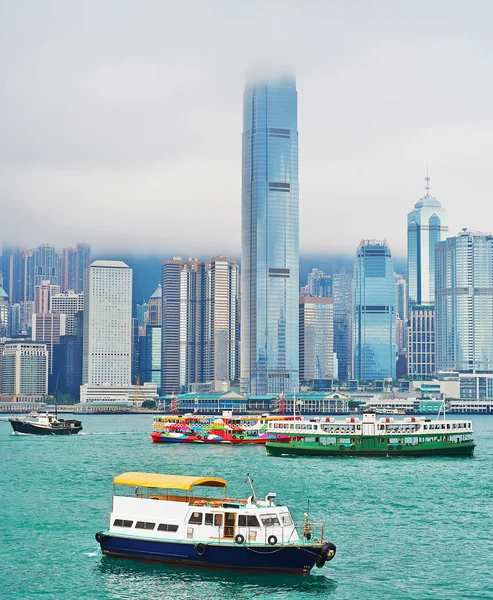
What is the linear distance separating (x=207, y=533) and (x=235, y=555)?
1805 mm

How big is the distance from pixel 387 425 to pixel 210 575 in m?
74.6

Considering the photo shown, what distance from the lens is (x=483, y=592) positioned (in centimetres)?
4931

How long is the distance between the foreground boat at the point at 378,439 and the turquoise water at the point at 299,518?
3580mm

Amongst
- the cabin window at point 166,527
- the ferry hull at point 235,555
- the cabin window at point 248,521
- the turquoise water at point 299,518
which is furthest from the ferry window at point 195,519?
the turquoise water at point 299,518

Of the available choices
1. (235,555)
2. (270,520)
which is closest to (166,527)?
(235,555)

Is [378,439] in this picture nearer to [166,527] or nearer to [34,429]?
[34,429]

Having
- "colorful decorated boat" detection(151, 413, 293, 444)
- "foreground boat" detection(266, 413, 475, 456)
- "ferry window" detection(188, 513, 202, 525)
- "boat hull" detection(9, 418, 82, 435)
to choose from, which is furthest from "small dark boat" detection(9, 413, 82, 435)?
"ferry window" detection(188, 513, 202, 525)

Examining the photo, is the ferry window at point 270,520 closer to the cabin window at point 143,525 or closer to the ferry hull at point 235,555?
the ferry hull at point 235,555

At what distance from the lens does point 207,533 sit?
50.7 meters

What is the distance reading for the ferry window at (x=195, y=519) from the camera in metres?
51.1

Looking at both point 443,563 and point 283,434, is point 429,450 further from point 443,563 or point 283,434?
point 443,563

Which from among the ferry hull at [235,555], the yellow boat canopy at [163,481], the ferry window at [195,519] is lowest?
the ferry hull at [235,555]

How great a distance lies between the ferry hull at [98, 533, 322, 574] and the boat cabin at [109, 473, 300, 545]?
443 mm

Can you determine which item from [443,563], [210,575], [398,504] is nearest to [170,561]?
[210,575]
